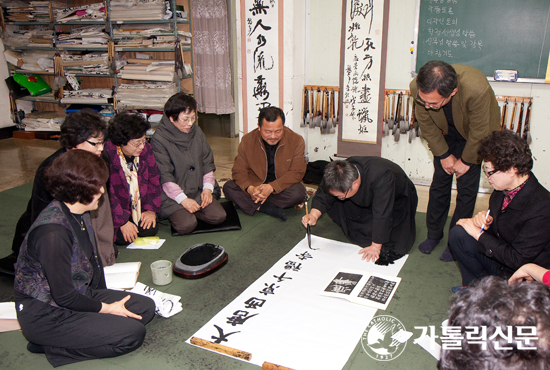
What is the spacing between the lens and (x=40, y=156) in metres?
5.66

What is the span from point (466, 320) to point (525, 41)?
366 cm

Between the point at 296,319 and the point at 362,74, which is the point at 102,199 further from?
the point at 362,74

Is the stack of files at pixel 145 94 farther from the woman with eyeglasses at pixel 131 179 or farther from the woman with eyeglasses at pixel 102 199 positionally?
the woman with eyeglasses at pixel 102 199

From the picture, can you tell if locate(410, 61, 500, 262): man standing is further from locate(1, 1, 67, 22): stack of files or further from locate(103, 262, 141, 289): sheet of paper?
locate(1, 1, 67, 22): stack of files

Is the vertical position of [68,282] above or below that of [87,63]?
below

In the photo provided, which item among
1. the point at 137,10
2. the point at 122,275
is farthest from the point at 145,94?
the point at 122,275

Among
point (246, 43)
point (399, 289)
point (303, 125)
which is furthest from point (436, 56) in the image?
point (399, 289)

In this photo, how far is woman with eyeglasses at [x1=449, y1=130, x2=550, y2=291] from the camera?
1.94 m

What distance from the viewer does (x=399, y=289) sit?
2.47 m

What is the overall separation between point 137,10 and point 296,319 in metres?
4.53

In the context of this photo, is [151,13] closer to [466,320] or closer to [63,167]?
[63,167]

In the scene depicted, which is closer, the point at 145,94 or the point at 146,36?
the point at 146,36

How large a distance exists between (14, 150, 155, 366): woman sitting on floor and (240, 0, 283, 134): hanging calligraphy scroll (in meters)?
2.62

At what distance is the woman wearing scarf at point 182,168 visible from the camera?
3.19 m
